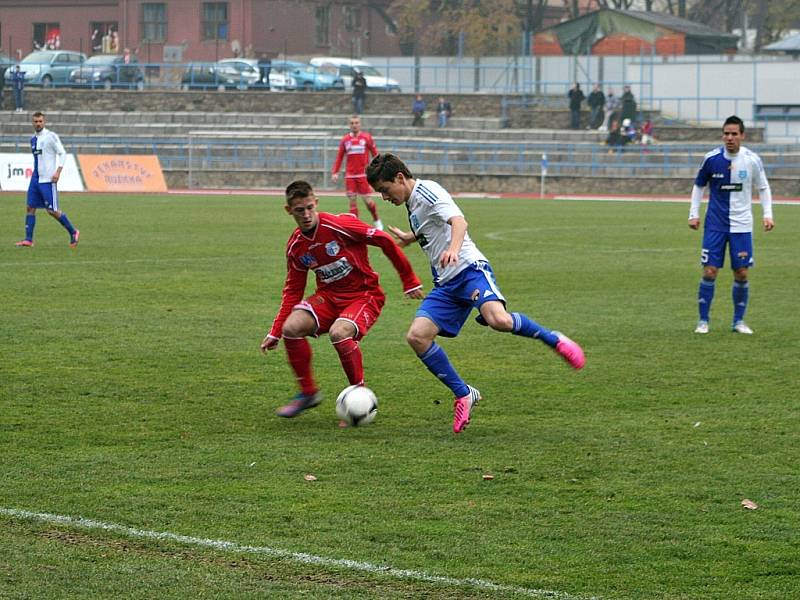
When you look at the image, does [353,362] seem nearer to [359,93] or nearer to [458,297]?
[458,297]

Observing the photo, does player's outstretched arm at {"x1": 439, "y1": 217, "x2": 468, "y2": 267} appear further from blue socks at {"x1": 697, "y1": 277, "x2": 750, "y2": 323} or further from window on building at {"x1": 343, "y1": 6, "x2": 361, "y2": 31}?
window on building at {"x1": 343, "y1": 6, "x2": 361, "y2": 31}

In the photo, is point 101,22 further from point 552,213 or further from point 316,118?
point 552,213

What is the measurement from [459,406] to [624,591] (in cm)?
294

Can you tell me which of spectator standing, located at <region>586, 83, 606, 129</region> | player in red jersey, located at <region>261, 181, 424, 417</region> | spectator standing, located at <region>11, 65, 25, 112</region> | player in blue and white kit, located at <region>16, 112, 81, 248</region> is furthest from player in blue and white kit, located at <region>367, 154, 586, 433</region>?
spectator standing, located at <region>11, 65, 25, 112</region>

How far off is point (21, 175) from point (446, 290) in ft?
101

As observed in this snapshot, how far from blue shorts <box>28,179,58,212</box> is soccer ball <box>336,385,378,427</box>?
1313 cm

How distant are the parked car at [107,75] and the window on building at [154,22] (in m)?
11.6

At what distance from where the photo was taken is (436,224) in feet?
26.6

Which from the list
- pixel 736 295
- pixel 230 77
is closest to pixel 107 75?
pixel 230 77

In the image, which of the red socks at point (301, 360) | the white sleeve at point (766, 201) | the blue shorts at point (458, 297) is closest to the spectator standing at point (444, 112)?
the white sleeve at point (766, 201)

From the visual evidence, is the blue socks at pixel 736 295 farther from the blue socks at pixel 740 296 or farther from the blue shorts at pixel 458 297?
the blue shorts at pixel 458 297

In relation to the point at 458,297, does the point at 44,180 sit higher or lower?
higher

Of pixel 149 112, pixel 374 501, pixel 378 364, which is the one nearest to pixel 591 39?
pixel 149 112

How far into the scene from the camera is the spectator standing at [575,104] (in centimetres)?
4553
